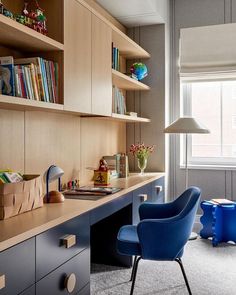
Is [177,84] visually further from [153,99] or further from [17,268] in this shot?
[17,268]

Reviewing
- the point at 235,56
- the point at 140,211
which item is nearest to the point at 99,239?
the point at 140,211

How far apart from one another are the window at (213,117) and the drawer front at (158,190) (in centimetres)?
72

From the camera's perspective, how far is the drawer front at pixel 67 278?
5.32 ft

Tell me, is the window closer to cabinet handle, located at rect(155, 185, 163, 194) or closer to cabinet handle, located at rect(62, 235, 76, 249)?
cabinet handle, located at rect(155, 185, 163, 194)

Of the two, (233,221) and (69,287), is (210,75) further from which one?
(69,287)

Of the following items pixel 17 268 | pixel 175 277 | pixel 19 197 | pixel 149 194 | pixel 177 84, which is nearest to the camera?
pixel 17 268

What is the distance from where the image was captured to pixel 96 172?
Result: 2951 millimetres

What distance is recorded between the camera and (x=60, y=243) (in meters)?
1.74

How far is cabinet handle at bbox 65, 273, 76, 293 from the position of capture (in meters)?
1.78

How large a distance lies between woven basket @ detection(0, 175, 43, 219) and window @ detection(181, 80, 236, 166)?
277 cm

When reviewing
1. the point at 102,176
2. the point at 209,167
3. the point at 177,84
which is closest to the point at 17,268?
the point at 102,176

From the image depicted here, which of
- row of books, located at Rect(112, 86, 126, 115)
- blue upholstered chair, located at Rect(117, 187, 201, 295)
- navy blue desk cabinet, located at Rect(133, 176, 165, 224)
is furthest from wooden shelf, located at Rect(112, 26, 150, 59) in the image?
blue upholstered chair, located at Rect(117, 187, 201, 295)

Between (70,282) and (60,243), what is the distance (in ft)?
0.77

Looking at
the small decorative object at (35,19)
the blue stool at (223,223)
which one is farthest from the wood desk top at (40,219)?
the blue stool at (223,223)
